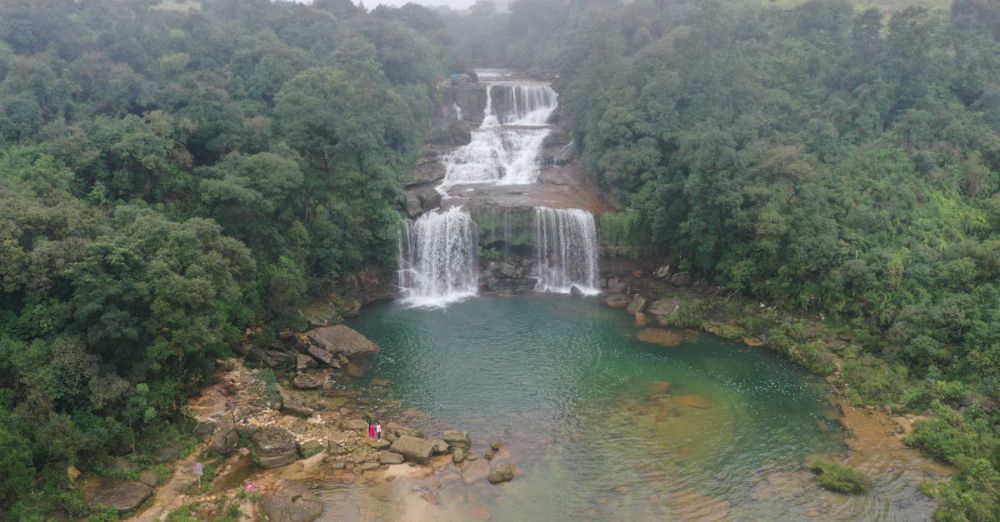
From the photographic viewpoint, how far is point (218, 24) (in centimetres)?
3959

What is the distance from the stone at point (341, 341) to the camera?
2450 centimetres

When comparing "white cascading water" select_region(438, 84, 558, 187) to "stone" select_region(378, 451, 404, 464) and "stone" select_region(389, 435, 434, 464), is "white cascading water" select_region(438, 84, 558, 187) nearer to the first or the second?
"stone" select_region(389, 435, 434, 464)

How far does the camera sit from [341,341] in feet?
81.8

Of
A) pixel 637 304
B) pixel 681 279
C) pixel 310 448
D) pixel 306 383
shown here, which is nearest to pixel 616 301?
pixel 637 304

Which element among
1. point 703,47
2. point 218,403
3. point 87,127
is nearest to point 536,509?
point 218,403

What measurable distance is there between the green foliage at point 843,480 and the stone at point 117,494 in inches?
683

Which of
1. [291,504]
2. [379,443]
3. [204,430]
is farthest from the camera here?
[379,443]

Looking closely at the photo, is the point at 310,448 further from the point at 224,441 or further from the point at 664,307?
the point at 664,307

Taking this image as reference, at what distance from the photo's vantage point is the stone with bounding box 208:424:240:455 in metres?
17.5

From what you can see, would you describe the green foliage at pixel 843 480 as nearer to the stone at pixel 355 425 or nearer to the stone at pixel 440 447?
the stone at pixel 440 447

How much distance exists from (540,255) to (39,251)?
850 inches

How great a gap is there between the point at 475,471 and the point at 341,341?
9.67 m

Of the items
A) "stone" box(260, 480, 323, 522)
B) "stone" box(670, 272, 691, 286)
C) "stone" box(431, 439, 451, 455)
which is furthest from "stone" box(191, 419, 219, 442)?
"stone" box(670, 272, 691, 286)

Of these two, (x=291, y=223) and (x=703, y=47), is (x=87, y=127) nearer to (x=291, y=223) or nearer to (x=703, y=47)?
(x=291, y=223)
